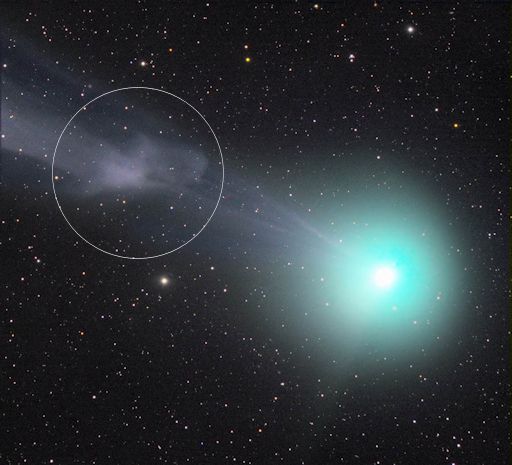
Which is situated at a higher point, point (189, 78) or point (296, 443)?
point (189, 78)

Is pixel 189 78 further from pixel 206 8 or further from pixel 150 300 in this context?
pixel 150 300

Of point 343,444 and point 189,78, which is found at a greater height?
point 189,78

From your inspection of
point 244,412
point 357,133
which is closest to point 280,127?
point 357,133

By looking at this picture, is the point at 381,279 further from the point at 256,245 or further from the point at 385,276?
the point at 256,245

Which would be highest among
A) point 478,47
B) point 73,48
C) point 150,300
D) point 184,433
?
point 478,47

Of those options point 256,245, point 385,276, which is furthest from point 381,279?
point 256,245

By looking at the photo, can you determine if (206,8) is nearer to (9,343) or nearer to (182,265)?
(182,265)

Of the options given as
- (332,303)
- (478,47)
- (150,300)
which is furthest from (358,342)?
(478,47)
